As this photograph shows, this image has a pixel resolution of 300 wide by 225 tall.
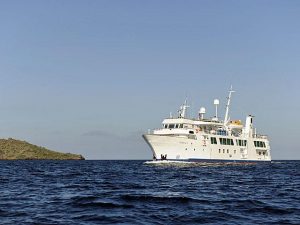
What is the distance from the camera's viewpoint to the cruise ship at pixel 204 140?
90.1 m

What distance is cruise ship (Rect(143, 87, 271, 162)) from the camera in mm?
90125

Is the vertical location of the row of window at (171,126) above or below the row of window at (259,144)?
above

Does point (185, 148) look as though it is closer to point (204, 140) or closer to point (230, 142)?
point (204, 140)

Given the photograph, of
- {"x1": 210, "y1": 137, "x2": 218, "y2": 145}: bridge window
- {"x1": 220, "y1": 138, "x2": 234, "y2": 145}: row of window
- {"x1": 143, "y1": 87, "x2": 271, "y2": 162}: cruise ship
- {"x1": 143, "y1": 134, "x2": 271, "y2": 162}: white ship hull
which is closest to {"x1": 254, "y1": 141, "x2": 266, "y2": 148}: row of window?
{"x1": 143, "y1": 87, "x2": 271, "y2": 162}: cruise ship

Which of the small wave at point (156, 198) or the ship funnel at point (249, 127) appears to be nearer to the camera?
the small wave at point (156, 198)

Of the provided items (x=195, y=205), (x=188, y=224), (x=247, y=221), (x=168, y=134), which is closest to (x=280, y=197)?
(x=195, y=205)

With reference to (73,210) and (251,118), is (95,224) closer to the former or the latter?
(73,210)

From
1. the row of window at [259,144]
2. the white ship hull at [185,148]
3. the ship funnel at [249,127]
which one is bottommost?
the white ship hull at [185,148]

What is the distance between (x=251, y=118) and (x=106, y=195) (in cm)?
9491

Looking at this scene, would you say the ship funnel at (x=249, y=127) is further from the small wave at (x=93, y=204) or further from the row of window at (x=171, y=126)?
the small wave at (x=93, y=204)

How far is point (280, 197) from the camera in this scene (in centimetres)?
2700

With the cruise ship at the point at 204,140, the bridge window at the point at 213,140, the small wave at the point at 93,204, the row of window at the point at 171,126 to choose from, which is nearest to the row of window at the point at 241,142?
the cruise ship at the point at 204,140

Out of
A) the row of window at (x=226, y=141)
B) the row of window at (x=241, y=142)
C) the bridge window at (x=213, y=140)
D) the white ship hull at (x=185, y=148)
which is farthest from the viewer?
the row of window at (x=241, y=142)

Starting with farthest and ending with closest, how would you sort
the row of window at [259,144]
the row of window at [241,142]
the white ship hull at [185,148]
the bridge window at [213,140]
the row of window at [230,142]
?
1. the row of window at [259,144]
2. the row of window at [241,142]
3. the row of window at [230,142]
4. the bridge window at [213,140]
5. the white ship hull at [185,148]
